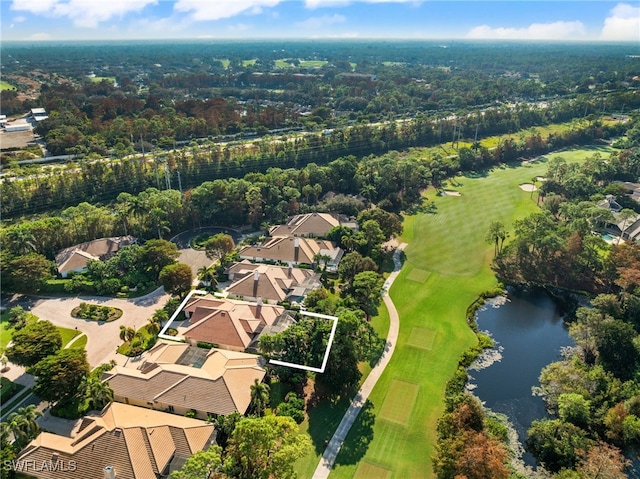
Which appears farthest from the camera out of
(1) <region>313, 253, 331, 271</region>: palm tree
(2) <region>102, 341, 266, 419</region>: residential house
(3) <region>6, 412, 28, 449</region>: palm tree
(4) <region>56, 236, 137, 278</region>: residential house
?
(1) <region>313, 253, 331, 271</region>: palm tree

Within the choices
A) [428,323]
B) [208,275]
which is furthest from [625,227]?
[208,275]

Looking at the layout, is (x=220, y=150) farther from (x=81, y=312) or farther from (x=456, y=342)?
(x=456, y=342)

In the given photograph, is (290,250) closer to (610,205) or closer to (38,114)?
(610,205)

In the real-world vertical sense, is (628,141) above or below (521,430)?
above

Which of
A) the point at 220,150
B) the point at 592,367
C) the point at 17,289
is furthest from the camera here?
the point at 220,150

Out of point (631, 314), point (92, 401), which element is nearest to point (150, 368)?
point (92, 401)

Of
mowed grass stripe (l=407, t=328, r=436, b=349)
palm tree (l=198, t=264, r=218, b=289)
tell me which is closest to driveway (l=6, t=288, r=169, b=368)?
palm tree (l=198, t=264, r=218, b=289)

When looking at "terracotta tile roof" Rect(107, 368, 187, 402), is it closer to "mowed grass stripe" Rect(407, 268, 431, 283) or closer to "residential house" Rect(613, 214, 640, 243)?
"mowed grass stripe" Rect(407, 268, 431, 283)
